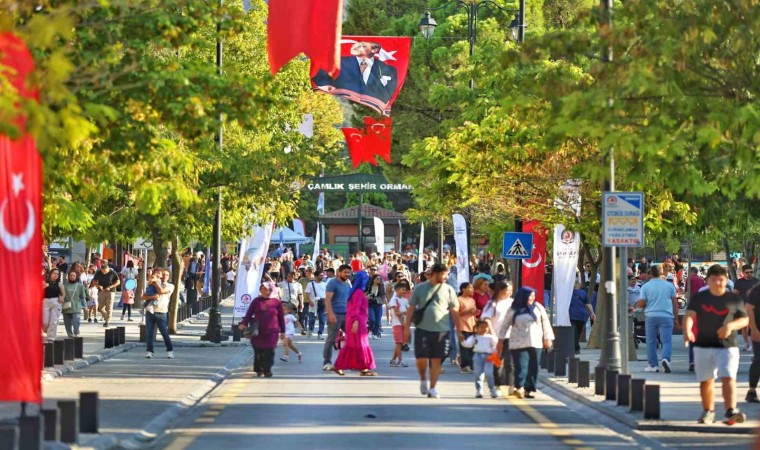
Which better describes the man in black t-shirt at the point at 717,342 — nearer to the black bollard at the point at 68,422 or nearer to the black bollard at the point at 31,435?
the black bollard at the point at 68,422

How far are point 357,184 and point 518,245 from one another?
3427 cm

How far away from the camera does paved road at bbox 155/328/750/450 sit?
1575 cm

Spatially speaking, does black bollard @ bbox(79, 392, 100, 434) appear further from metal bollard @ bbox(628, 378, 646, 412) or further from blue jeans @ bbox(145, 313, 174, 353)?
blue jeans @ bbox(145, 313, 174, 353)

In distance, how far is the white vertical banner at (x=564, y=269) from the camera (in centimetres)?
2850

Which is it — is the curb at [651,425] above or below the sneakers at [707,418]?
below

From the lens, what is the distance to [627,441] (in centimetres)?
1622

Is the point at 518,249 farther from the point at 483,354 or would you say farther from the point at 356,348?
the point at 483,354

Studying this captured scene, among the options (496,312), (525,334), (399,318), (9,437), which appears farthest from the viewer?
(399,318)

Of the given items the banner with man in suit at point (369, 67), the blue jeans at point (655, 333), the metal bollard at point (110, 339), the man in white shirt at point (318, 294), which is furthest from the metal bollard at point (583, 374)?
the banner with man in suit at point (369, 67)

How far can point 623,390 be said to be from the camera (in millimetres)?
19609

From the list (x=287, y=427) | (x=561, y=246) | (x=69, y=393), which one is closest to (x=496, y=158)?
(x=561, y=246)

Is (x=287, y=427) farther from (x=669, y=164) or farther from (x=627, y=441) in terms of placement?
(x=669, y=164)

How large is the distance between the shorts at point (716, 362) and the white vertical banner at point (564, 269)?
1099cm

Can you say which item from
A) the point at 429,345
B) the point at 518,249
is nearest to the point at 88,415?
the point at 429,345
